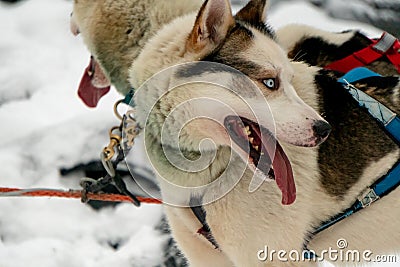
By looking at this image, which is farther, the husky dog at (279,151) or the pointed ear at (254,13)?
the pointed ear at (254,13)

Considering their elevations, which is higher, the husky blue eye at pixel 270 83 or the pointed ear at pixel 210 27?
the pointed ear at pixel 210 27

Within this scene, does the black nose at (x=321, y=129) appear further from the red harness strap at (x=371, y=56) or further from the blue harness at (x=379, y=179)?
the red harness strap at (x=371, y=56)

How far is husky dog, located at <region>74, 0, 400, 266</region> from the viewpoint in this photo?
60.1 inches

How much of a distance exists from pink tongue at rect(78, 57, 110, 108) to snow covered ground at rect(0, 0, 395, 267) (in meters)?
0.29

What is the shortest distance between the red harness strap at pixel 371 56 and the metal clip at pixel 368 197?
50 cm

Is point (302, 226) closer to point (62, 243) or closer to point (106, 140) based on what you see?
point (62, 243)

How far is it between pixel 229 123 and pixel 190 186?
0.82 ft

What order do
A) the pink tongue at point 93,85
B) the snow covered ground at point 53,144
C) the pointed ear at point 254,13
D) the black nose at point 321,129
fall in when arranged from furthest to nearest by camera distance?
the snow covered ground at point 53,144 < the pink tongue at point 93,85 < the pointed ear at point 254,13 < the black nose at point 321,129

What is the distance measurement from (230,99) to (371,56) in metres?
0.77

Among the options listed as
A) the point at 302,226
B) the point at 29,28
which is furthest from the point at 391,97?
Result: the point at 29,28

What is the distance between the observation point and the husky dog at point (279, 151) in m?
1.53

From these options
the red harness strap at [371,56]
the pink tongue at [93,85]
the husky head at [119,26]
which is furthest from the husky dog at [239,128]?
the pink tongue at [93,85]

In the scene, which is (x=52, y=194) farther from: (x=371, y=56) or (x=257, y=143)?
(x=371, y=56)

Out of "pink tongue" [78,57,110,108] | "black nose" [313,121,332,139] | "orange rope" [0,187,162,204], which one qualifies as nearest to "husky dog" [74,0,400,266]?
"black nose" [313,121,332,139]
